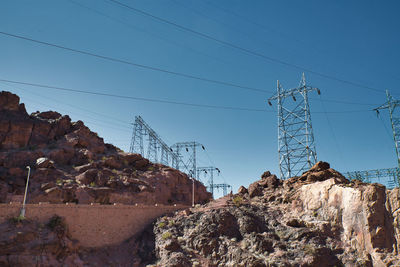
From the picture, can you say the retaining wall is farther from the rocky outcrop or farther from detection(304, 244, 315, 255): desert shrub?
detection(304, 244, 315, 255): desert shrub

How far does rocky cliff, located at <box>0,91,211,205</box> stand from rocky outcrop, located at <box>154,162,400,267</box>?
14171 millimetres

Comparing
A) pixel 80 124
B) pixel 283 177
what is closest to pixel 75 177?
pixel 80 124

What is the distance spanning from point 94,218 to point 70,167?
1942 centimetres

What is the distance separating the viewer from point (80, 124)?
5503cm

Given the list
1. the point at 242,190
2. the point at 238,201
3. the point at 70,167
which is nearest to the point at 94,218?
the point at 238,201

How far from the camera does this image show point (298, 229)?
92.4ft

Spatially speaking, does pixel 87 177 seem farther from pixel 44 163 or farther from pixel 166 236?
pixel 166 236

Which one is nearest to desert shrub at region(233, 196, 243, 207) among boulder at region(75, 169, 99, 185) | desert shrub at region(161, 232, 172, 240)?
desert shrub at region(161, 232, 172, 240)

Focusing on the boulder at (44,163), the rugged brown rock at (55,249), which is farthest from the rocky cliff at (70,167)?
the rugged brown rock at (55,249)

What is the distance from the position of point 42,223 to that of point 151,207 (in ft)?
33.9

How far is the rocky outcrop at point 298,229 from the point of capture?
79.6 feet

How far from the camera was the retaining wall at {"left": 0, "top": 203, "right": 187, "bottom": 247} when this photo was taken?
2803cm

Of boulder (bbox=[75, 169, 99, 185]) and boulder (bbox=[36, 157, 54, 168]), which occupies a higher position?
boulder (bbox=[36, 157, 54, 168])

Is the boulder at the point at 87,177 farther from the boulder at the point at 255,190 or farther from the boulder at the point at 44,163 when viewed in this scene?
the boulder at the point at 255,190
